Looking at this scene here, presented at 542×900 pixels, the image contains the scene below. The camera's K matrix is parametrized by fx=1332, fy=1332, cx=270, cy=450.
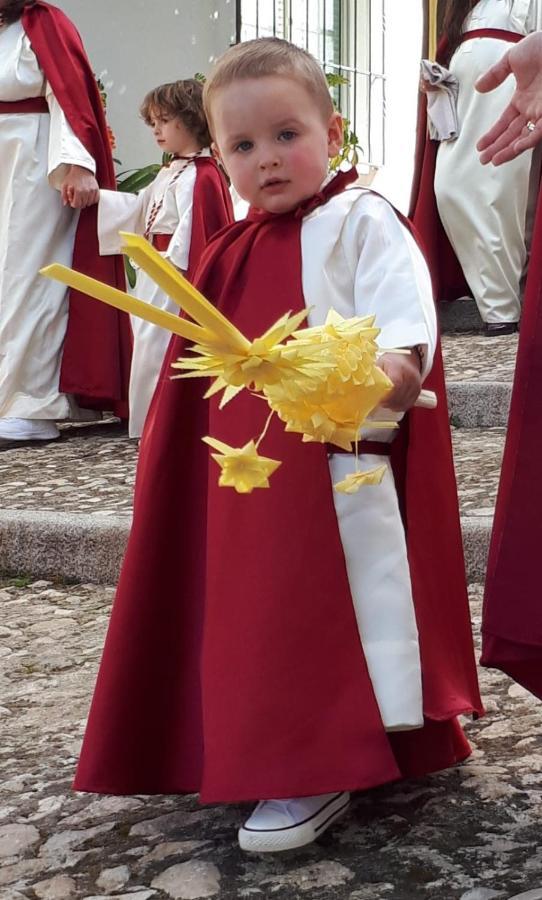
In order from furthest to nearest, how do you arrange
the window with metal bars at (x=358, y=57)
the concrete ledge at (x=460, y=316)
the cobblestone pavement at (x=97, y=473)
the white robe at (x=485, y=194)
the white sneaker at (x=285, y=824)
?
the window with metal bars at (x=358, y=57) < the concrete ledge at (x=460, y=316) < the white robe at (x=485, y=194) < the cobblestone pavement at (x=97, y=473) < the white sneaker at (x=285, y=824)

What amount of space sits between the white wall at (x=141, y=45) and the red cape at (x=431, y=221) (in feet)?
9.99

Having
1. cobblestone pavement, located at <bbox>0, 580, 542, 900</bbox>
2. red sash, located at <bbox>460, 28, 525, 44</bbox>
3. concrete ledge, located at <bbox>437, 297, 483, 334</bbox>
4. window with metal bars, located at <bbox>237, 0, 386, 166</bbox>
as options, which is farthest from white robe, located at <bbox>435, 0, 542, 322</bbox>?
window with metal bars, located at <bbox>237, 0, 386, 166</bbox>

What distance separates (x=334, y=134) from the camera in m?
1.91

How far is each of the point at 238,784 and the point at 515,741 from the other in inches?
23.6

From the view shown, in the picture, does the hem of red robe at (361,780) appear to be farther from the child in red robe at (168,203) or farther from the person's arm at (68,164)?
the person's arm at (68,164)

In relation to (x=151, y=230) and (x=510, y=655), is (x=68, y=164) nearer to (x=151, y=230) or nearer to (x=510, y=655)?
(x=151, y=230)

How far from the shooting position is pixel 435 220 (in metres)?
6.18

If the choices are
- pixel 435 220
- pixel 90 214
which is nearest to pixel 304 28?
pixel 435 220

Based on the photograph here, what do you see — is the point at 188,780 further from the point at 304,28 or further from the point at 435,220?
the point at 304,28

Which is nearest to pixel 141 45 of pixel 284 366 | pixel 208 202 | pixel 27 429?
pixel 27 429

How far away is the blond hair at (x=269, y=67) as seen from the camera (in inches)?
70.6

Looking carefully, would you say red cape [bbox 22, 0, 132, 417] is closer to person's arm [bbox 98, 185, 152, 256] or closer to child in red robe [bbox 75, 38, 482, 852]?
person's arm [bbox 98, 185, 152, 256]

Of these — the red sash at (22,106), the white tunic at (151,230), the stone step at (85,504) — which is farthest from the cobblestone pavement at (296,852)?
the red sash at (22,106)

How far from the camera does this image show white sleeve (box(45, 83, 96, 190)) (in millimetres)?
4668
